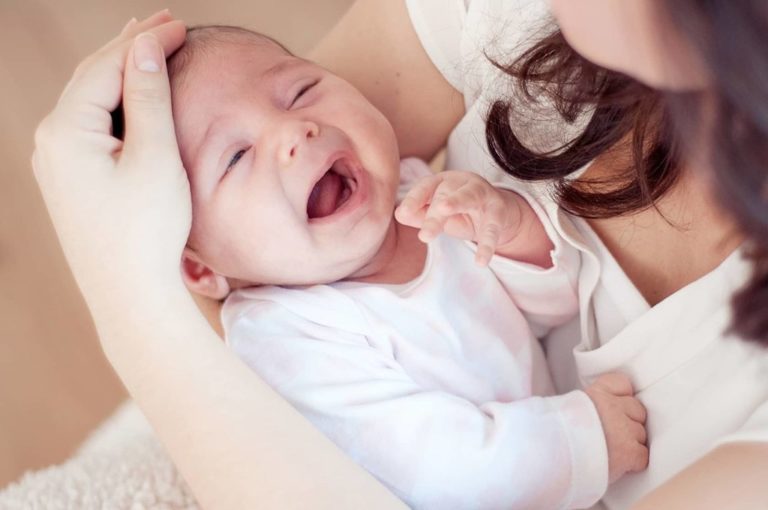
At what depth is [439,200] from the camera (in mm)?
871

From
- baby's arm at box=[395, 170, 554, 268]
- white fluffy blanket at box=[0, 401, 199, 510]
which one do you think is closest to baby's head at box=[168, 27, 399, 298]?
baby's arm at box=[395, 170, 554, 268]

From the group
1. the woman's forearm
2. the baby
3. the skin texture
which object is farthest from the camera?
the baby

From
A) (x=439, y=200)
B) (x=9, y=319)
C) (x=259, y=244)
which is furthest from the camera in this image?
(x=9, y=319)

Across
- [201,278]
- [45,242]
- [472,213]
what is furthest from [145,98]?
[45,242]

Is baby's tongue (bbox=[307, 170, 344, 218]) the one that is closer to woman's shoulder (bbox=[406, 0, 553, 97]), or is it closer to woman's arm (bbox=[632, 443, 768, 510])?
woman's shoulder (bbox=[406, 0, 553, 97])

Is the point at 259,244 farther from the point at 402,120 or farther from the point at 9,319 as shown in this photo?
the point at 9,319

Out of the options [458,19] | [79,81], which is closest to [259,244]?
[79,81]

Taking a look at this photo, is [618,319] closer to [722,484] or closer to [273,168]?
[722,484]

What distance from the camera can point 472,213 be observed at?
894 millimetres

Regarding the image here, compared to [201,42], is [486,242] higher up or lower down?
lower down

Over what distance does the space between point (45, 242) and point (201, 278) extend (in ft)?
3.23

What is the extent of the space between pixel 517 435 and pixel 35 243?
4.46 feet

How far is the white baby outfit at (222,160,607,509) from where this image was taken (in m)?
0.90

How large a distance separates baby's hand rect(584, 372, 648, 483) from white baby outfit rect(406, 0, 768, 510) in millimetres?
13
